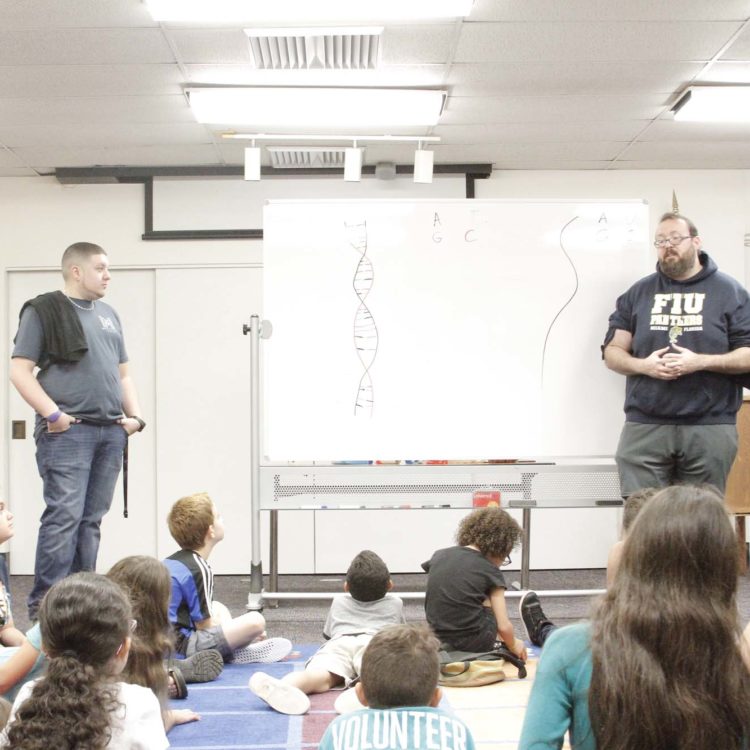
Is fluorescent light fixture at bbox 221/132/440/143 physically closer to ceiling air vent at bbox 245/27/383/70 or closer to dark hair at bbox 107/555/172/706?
ceiling air vent at bbox 245/27/383/70

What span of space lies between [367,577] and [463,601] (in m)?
0.34

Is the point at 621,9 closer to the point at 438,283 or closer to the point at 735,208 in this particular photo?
the point at 438,283

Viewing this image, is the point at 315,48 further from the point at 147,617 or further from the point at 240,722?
the point at 240,722

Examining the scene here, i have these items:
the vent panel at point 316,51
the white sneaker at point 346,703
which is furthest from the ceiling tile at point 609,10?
the white sneaker at point 346,703

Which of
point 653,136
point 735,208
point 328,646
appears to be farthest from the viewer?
point 735,208

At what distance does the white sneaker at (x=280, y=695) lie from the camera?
2920mm

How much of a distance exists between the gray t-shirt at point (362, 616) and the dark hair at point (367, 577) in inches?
2.3

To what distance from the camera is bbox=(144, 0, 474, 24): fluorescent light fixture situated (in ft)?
11.1

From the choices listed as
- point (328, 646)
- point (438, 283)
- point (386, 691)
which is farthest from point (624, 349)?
point (386, 691)

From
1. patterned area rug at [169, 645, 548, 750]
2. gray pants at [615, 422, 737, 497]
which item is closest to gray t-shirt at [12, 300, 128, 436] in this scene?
patterned area rug at [169, 645, 548, 750]

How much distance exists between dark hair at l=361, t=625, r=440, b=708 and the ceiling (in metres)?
2.50

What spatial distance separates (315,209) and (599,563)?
2.87 meters

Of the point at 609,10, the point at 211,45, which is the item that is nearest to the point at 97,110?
the point at 211,45

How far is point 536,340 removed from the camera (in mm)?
4453
